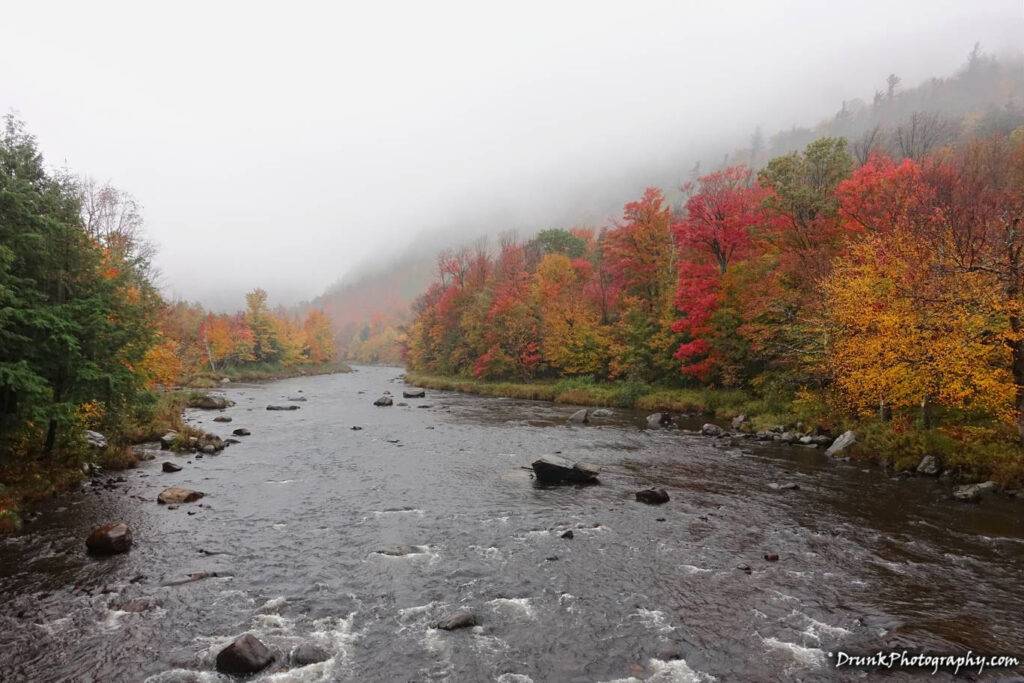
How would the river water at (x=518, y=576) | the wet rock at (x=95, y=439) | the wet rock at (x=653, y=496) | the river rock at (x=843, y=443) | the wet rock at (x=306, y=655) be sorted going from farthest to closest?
the river rock at (x=843, y=443), the wet rock at (x=95, y=439), the wet rock at (x=653, y=496), the river water at (x=518, y=576), the wet rock at (x=306, y=655)

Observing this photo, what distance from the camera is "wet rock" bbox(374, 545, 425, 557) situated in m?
14.8

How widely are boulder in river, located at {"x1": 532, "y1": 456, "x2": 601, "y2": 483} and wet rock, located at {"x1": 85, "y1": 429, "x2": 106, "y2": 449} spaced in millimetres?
20426

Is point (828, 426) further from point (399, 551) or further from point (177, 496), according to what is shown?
point (177, 496)

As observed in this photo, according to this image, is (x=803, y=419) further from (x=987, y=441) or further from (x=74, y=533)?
(x=74, y=533)

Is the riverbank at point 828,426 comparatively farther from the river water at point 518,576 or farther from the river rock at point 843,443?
the river water at point 518,576

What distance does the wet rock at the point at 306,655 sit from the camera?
972 centimetres

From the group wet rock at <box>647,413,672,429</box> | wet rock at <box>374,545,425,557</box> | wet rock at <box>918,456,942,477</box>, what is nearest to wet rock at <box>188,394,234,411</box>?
wet rock at <box>647,413,672,429</box>

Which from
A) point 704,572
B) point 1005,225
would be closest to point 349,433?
point 704,572

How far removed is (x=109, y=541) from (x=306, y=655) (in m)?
8.65

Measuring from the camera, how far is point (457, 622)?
36.2ft

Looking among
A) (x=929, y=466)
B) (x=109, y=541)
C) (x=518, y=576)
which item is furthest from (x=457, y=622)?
(x=929, y=466)

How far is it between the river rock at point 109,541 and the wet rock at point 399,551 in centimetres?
712

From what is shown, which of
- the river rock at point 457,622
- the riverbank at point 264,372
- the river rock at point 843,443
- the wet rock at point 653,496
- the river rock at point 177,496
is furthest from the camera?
the riverbank at point 264,372

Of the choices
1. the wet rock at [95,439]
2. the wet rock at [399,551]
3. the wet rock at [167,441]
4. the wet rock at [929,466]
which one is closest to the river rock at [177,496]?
the wet rock at [95,439]
